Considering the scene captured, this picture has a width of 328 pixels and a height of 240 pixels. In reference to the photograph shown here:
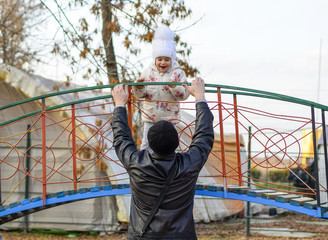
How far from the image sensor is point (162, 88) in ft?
17.1

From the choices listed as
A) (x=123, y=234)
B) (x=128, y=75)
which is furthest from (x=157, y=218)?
(x=123, y=234)

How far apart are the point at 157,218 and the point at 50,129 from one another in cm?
774

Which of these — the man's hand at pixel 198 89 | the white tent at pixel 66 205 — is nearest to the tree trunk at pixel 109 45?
the white tent at pixel 66 205

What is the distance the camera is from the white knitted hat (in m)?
5.00

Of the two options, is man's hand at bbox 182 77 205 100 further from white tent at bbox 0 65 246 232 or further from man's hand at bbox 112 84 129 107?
white tent at bbox 0 65 246 232

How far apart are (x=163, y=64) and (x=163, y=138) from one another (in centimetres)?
212

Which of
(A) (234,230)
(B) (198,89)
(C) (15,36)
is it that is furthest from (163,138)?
(C) (15,36)

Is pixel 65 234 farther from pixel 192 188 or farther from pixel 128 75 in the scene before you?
pixel 192 188

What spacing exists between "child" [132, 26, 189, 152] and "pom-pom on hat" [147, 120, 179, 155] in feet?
6.13

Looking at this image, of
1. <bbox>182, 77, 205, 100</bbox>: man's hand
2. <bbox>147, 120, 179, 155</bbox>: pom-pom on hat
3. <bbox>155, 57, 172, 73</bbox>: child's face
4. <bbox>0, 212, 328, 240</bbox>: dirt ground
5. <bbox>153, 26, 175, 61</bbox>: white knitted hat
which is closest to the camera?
<bbox>147, 120, 179, 155</bbox>: pom-pom on hat

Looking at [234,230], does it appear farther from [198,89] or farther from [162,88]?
[198,89]

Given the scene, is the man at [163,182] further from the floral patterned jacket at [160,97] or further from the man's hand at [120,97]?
the floral patterned jacket at [160,97]

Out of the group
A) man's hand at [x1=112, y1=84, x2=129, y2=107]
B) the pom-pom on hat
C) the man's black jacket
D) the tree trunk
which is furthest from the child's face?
the tree trunk

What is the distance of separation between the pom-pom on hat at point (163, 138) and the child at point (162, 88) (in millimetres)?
1869
